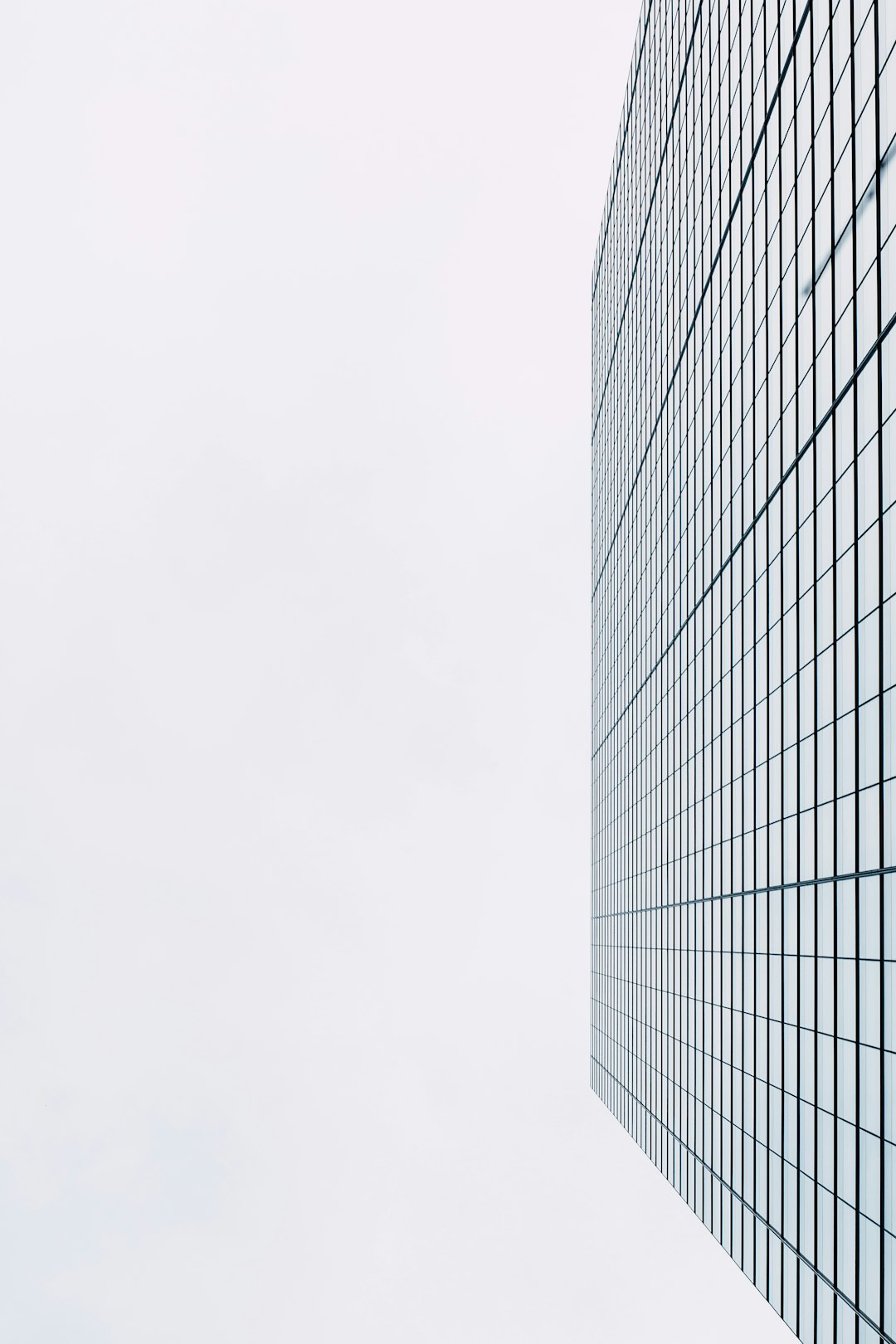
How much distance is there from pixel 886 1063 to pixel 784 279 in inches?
903

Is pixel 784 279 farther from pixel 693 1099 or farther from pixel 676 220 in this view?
pixel 693 1099

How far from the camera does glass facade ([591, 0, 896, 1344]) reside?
24.3 meters

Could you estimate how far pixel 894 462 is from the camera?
2286cm

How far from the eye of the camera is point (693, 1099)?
148ft

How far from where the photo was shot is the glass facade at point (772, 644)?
24328mm

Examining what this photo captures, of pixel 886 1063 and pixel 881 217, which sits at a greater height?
pixel 881 217

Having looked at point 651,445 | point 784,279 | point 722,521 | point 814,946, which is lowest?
point 814,946

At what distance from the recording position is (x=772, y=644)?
109ft

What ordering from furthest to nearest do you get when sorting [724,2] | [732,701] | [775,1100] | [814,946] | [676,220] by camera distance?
[676,220] < [724,2] < [732,701] < [775,1100] < [814,946]

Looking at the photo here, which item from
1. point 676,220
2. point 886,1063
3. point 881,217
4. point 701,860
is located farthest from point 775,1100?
point 676,220

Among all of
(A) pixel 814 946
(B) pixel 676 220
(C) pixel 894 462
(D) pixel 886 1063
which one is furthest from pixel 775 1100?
(B) pixel 676 220

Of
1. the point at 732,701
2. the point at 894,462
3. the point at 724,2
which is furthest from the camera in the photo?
the point at 724,2

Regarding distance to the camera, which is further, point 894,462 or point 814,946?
point 814,946

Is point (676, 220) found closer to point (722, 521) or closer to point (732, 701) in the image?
point (722, 521)
